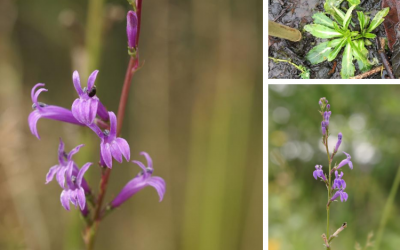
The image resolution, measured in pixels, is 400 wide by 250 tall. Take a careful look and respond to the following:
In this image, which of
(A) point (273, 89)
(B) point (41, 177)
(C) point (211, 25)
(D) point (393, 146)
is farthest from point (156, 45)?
(D) point (393, 146)

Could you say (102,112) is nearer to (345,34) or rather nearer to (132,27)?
(132,27)

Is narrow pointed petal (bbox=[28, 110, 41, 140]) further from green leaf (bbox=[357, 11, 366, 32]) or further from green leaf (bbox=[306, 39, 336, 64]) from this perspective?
green leaf (bbox=[357, 11, 366, 32])

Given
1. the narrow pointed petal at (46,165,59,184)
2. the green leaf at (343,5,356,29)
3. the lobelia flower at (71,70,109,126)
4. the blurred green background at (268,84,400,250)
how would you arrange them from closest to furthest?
1. the lobelia flower at (71,70,109,126)
2. the narrow pointed petal at (46,165,59,184)
3. the green leaf at (343,5,356,29)
4. the blurred green background at (268,84,400,250)

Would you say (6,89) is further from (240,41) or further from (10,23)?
(240,41)

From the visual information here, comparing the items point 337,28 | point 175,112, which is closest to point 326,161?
point 337,28

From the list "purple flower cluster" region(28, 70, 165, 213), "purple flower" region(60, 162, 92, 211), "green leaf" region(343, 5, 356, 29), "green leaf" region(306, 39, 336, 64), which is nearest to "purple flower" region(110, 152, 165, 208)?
"purple flower cluster" region(28, 70, 165, 213)

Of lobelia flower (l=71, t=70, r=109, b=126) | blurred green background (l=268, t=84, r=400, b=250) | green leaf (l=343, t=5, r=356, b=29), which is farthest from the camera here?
blurred green background (l=268, t=84, r=400, b=250)

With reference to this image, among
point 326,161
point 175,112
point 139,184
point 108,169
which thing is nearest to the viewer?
point 108,169
